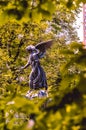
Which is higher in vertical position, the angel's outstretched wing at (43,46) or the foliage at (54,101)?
the angel's outstretched wing at (43,46)

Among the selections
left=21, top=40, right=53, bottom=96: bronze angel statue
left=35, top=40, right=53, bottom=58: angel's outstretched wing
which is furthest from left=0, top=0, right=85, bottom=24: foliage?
left=35, top=40, right=53, bottom=58: angel's outstretched wing

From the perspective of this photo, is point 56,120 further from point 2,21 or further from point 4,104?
point 2,21

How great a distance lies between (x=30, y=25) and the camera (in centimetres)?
2181

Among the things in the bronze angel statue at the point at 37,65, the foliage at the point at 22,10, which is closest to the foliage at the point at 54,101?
the foliage at the point at 22,10

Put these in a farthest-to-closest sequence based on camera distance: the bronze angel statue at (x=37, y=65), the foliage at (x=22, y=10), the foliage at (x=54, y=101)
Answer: the bronze angel statue at (x=37, y=65) < the foliage at (x=22, y=10) < the foliage at (x=54, y=101)

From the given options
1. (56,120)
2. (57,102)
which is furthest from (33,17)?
(56,120)

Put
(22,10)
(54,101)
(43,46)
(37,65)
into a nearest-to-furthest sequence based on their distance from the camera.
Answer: (54,101) < (22,10) < (43,46) < (37,65)

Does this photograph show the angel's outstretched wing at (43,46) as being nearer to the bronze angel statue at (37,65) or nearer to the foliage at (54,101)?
the bronze angel statue at (37,65)

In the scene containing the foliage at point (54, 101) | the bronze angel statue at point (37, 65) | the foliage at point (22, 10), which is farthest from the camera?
the bronze angel statue at point (37, 65)

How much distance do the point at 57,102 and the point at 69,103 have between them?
10cm

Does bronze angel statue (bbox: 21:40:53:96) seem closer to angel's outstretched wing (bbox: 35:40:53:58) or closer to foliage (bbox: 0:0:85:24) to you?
angel's outstretched wing (bbox: 35:40:53:58)

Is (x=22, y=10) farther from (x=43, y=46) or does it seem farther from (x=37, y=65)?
(x=37, y=65)

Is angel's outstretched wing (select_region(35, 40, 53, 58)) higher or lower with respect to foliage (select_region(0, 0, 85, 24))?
higher

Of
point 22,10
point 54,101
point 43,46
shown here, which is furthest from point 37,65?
point 54,101
